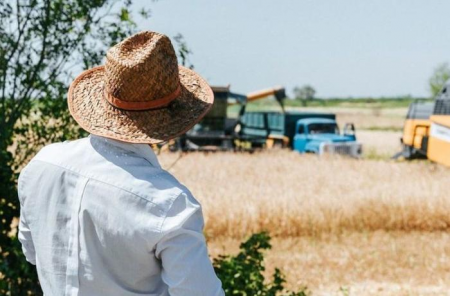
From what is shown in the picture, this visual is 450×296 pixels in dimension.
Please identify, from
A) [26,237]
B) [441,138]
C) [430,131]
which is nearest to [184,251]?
[26,237]

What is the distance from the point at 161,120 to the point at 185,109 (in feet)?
0.31

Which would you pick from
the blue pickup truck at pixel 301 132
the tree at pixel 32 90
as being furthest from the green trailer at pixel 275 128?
the tree at pixel 32 90

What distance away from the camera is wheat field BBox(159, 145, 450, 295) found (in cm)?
691

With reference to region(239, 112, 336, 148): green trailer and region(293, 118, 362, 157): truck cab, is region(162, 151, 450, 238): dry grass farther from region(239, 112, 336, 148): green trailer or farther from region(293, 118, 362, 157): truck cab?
region(239, 112, 336, 148): green trailer

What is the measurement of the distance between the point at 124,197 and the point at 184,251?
22 cm

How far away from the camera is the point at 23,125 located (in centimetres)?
448

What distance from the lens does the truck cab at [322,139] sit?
1919cm

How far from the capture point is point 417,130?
15625 millimetres

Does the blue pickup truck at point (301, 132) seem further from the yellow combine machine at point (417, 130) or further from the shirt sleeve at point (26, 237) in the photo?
the shirt sleeve at point (26, 237)

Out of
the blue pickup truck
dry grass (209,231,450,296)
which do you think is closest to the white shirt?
dry grass (209,231,450,296)

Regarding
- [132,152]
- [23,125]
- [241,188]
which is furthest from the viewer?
[241,188]

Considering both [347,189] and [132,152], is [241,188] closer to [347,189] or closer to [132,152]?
[347,189]

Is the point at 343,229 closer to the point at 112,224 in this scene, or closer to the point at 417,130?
the point at 417,130

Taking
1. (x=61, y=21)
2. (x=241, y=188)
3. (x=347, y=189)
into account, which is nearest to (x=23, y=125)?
(x=61, y=21)
